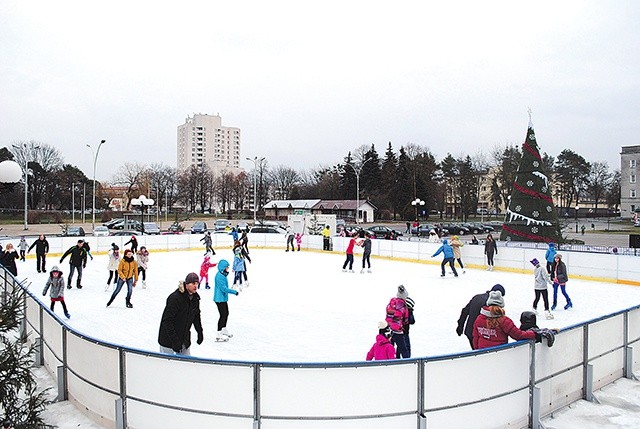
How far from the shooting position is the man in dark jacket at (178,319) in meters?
5.73

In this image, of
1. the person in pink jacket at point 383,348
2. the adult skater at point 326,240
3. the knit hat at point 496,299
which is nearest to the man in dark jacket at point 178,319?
the person in pink jacket at point 383,348

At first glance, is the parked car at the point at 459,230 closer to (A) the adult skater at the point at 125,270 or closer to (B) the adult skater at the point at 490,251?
(B) the adult skater at the point at 490,251

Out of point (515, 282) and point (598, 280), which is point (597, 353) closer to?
point (515, 282)

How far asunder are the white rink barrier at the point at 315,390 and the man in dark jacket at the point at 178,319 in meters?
0.65

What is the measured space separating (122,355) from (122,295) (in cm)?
987

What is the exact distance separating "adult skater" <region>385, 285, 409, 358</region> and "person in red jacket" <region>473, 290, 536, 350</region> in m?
1.12

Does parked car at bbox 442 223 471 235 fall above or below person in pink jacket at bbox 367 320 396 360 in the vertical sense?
below

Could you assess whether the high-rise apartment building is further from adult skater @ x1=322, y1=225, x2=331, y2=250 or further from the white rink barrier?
the white rink barrier

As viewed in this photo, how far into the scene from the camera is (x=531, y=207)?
26.9 meters

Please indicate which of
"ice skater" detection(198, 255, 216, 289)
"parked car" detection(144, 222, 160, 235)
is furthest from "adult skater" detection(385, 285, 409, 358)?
"parked car" detection(144, 222, 160, 235)

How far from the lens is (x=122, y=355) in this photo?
5.07 meters

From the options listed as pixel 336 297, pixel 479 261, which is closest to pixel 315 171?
pixel 479 261

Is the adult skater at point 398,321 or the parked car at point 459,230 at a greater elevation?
Result: the adult skater at point 398,321

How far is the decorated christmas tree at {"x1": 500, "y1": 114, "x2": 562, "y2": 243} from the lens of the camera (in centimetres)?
2677
